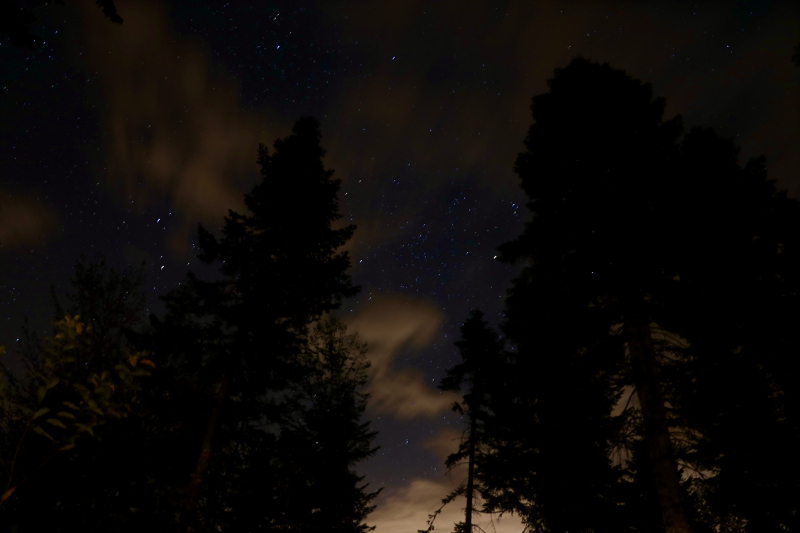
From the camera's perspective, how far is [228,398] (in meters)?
12.0

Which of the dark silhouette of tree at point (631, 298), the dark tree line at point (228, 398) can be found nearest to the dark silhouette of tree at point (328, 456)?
the dark tree line at point (228, 398)

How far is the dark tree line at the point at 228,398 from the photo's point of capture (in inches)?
248

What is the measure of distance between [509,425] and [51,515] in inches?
548

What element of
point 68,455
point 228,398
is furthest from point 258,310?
point 68,455

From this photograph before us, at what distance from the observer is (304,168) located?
1562 centimetres

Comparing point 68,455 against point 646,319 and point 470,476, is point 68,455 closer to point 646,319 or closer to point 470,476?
point 646,319

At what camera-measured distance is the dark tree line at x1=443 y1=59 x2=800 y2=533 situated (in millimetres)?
8758

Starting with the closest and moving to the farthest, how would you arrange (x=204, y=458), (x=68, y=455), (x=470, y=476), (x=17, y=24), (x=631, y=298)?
(x=17, y=24) < (x=68, y=455) < (x=631, y=298) < (x=204, y=458) < (x=470, y=476)

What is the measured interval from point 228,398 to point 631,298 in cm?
1182

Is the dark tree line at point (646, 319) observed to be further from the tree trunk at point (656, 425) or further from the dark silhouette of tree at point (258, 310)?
the dark silhouette of tree at point (258, 310)

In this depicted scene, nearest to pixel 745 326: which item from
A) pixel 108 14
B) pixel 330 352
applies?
pixel 108 14

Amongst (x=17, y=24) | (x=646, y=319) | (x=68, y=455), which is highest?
(x=646, y=319)

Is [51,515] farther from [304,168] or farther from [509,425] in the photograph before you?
[509,425]

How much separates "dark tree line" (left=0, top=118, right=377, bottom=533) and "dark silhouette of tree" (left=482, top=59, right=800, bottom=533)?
773 cm
